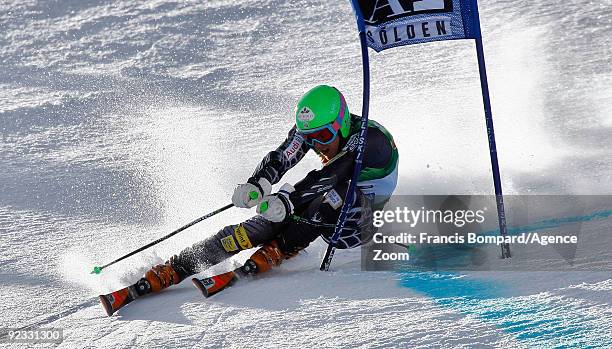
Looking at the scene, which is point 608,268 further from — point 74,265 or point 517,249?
point 74,265

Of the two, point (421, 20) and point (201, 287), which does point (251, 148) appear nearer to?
point (201, 287)

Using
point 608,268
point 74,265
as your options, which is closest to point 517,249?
point 608,268

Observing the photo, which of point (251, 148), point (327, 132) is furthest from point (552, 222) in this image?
point (251, 148)

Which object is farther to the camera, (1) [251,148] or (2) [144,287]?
(1) [251,148]

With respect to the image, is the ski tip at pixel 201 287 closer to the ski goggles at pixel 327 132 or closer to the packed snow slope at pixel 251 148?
the packed snow slope at pixel 251 148

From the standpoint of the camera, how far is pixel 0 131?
33.1 ft

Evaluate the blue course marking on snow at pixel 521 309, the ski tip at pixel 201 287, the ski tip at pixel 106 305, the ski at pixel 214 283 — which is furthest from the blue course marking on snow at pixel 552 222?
the ski tip at pixel 106 305

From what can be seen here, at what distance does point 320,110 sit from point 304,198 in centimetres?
58

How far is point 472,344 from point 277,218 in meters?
1.77

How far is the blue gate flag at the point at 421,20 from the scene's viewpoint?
16.4 ft

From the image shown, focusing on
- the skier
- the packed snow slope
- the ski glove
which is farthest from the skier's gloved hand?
the packed snow slope

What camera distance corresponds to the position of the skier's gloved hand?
5270mm

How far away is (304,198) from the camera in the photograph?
5457 millimetres

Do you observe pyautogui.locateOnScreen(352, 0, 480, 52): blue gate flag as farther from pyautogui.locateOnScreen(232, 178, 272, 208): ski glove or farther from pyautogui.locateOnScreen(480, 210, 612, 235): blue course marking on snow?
pyautogui.locateOnScreen(480, 210, 612, 235): blue course marking on snow
